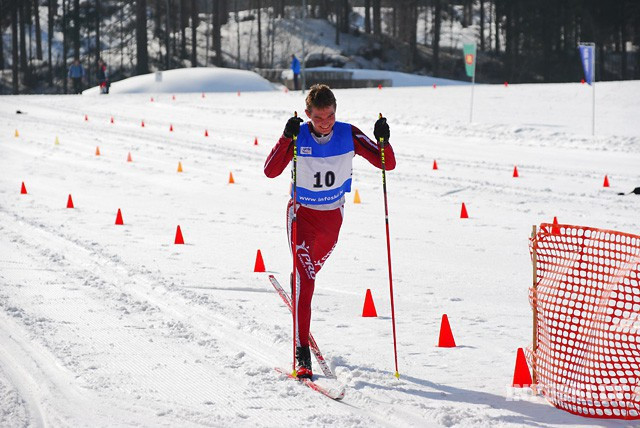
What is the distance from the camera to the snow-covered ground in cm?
562

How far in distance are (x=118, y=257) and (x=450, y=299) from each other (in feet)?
13.3

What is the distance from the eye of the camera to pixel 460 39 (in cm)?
8162

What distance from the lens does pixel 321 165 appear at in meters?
6.16

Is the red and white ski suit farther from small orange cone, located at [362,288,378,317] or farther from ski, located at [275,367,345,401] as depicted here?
small orange cone, located at [362,288,378,317]

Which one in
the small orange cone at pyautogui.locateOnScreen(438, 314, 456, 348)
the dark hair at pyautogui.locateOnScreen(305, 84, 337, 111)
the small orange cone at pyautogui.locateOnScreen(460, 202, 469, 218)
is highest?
the dark hair at pyautogui.locateOnScreen(305, 84, 337, 111)

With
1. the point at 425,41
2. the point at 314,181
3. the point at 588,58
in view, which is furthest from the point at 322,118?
the point at 425,41

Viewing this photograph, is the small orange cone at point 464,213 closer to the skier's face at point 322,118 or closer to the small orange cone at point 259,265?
the small orange cone at point 259,265

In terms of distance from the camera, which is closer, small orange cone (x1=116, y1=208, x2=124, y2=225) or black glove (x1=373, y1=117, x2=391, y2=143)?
black glove (x1=373, y1=117, x2=391, y2=143)

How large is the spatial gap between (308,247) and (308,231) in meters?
0.11

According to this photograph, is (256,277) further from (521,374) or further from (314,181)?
(521,374)

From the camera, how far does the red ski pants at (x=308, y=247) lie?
6172mm

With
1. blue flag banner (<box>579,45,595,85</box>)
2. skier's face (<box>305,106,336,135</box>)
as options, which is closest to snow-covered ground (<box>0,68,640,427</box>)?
blue flag banner (<box>579,45,595,85</box>)

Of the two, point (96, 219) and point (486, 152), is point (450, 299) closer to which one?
point (96, 219)

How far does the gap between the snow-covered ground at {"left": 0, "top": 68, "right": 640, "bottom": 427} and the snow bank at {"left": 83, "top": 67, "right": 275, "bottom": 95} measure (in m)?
18.9
